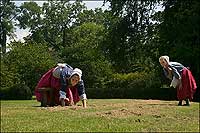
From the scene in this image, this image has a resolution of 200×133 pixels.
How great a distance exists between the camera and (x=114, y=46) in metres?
35.3

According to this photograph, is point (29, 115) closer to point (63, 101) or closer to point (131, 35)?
point (63, 101)

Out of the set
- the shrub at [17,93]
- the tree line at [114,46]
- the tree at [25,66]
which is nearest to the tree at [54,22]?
the tree line at [114,46]

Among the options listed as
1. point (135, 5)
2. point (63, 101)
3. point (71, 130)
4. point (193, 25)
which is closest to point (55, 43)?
point (135, 5)

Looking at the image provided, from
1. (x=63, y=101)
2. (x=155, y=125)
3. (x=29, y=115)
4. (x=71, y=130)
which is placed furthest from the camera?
(x=63, y=101)

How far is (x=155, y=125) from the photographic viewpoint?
8688mm

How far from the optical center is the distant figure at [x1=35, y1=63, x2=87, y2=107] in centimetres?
1245

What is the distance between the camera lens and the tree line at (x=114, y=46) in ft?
95.8

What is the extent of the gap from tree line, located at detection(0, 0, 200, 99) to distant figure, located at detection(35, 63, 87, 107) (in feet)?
50.5

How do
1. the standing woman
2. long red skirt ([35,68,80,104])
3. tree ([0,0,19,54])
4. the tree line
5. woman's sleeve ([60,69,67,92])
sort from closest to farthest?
woman's sleeve ([60,69,67,92]) → long red skirt ([35,68,80,104]) → the standing woman → the tree line → tree ([0,0,19,54])

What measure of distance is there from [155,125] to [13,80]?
120 ft

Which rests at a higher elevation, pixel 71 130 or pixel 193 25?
pixel 193 25

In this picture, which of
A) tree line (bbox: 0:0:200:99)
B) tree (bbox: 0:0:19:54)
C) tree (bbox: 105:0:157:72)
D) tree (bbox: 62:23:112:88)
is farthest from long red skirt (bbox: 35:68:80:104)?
tree (bbox: 0:0:19:54)

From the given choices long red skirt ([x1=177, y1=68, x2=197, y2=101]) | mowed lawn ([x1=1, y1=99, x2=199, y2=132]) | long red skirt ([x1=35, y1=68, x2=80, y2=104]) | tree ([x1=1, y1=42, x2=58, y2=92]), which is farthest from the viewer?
tree ([x1=1, y1=42, x2=58, y2=92])

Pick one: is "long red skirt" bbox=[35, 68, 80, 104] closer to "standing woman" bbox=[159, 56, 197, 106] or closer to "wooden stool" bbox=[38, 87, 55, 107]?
"wooden stool" bbox=[38, 87, 55, 107]
